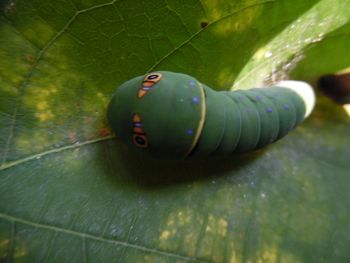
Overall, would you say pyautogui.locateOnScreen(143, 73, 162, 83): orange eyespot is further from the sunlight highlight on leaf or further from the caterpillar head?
the sunlight highlight on leaf

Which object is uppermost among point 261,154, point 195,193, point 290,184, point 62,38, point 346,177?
point 62,38

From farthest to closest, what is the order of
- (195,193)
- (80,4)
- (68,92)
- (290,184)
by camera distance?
(290,184) < (195,193) < (68,92) < (80,4)

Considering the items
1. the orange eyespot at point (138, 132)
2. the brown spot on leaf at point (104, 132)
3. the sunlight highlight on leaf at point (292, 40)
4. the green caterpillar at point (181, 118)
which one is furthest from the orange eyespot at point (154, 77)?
the sunlight highlight on leaf at point (292, 40)

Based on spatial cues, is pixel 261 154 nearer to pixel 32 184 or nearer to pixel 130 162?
pixel 130 162

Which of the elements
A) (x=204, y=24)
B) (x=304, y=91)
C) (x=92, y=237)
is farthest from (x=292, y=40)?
(x=92, y=237)

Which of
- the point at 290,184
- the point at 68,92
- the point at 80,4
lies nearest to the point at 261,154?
the point at 290,184

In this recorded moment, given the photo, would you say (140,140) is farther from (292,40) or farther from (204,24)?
(292,40)
